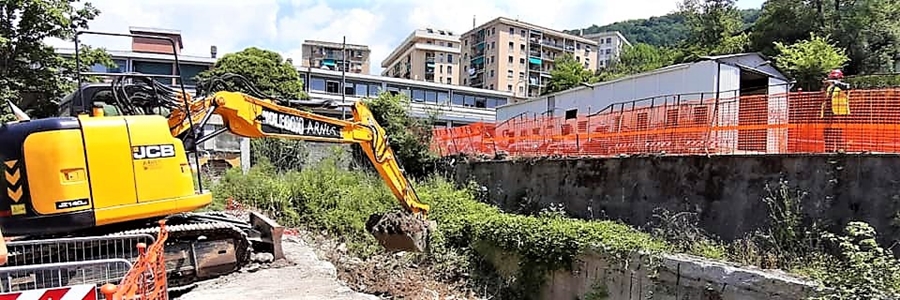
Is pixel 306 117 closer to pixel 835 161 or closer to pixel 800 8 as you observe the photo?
pixel 835 161

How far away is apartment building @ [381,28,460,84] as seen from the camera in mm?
72562

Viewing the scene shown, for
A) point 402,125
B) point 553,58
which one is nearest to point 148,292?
point 402,125

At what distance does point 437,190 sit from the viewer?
1683 centimetres

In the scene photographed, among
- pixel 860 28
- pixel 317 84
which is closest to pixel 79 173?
pixel 860 28

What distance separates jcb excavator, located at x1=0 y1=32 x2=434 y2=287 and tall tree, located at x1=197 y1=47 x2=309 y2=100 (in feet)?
87.5

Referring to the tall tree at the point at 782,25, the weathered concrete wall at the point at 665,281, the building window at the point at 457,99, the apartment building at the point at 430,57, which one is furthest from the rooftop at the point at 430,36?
the weathered concrete wall at the point at 665,281

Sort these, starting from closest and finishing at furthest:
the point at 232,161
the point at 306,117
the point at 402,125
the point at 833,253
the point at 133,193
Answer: the point at 133,193 → the point at 833,253 → the point at 306,117 → the point at 232,161 → the point at 402,125

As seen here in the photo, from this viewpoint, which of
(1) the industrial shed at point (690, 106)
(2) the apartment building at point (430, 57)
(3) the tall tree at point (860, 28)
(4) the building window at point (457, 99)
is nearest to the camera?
(1) the industrial shed at point (690, 106)

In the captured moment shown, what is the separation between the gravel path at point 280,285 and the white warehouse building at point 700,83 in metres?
9.91

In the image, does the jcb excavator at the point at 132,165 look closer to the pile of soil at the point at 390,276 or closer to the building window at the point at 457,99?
the pile of soil at the point at 390,276

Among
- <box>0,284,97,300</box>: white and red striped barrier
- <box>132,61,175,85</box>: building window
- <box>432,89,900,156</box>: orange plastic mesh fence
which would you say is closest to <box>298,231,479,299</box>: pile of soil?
<box>432,89,900,156</box>: orange plastic mesh fence

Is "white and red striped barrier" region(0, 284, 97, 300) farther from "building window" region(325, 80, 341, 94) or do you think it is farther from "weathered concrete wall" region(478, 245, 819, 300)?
"building window" region(325, 80, 341, 94)

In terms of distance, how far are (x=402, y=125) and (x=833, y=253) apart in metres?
15.0

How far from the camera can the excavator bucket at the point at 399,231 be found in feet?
33.8
